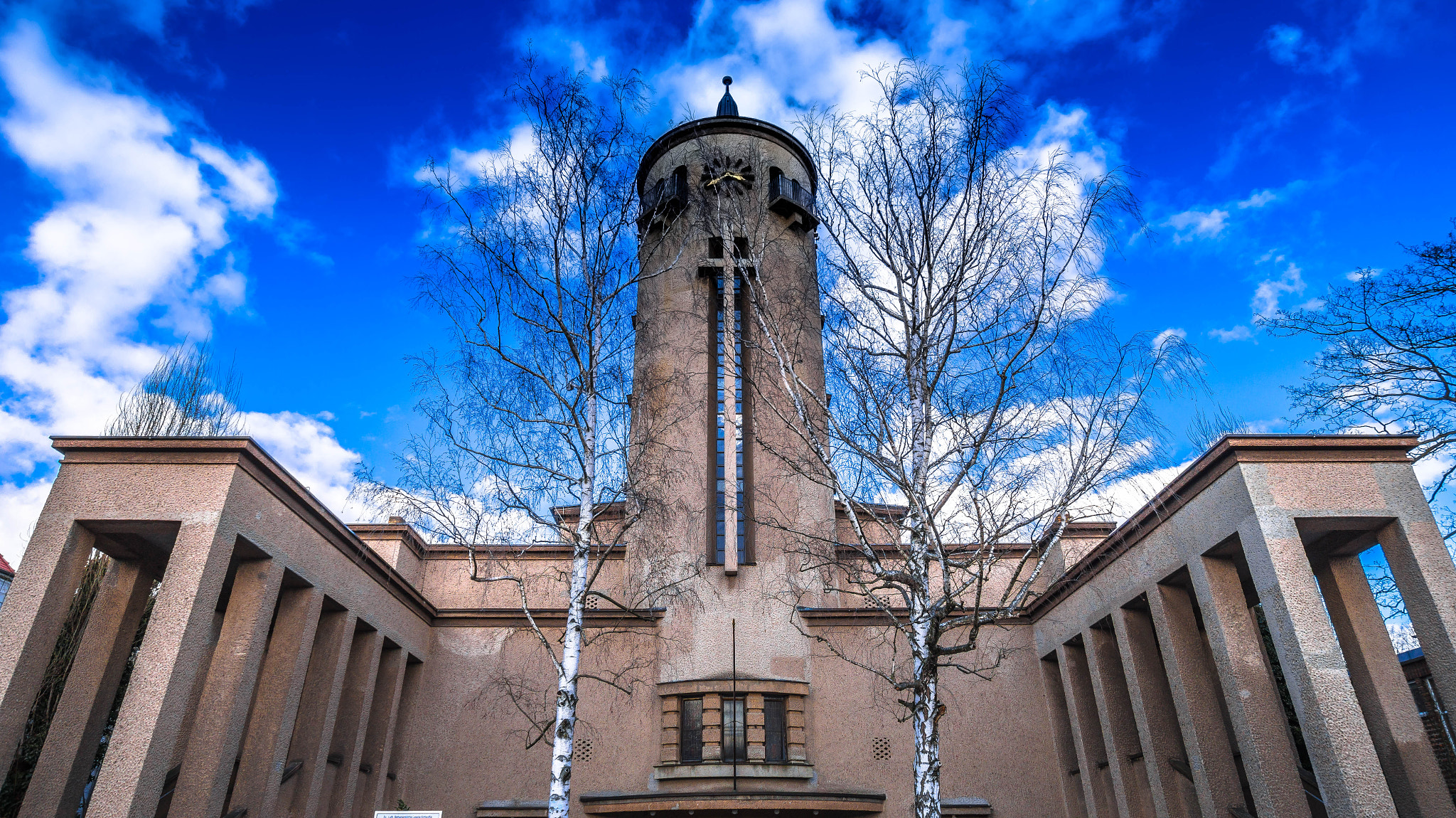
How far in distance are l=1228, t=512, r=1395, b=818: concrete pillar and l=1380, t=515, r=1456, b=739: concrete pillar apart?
3.45ft

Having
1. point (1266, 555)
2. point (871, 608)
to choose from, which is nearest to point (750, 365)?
point (871, 608)

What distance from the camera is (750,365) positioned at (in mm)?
18516

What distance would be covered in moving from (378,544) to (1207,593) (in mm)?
16126

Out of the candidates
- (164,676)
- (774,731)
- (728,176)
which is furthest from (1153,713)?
(164,676)

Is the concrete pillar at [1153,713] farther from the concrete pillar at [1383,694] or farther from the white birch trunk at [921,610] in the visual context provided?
the white birch trunk at [921,610]

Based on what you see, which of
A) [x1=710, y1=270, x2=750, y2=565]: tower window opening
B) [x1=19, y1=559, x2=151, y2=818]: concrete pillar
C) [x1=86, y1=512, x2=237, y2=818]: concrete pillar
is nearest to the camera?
[x1=86, y1=512, x2=237, y2=818]: concrete pillar

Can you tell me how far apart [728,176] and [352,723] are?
38.4 ft

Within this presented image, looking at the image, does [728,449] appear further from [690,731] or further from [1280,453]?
[1280,453]

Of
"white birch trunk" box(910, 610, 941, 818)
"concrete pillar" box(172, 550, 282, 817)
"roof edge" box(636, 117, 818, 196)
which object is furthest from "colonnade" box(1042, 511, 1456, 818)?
"roof edge" box(636, 117, 818, 196)

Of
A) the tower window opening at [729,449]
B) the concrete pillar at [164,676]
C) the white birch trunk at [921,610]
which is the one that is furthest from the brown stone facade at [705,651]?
the white birch trunk at [921,610]

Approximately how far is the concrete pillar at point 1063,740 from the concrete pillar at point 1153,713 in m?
2.27

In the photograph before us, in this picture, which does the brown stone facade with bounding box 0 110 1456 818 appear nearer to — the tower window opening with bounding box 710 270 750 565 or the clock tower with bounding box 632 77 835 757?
the clock tower with bounding box 632 77 835 757

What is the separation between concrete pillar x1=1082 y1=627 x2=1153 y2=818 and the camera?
1421cm

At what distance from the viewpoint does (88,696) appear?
11.2 m
